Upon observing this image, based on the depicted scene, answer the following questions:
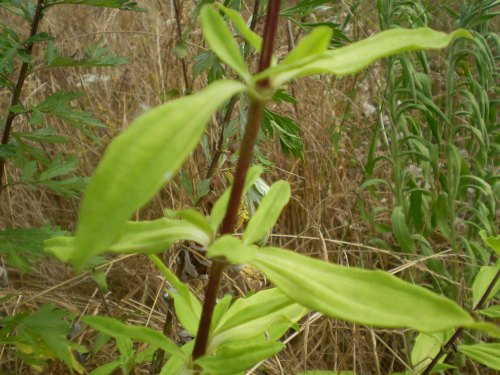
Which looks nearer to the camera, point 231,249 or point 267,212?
point 231,249

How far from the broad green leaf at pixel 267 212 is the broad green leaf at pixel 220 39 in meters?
0.20

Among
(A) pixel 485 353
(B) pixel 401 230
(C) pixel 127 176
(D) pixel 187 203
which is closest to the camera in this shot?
(C) pixel 127 176

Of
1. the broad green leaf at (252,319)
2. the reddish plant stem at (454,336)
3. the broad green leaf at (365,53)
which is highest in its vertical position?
the broad green leaf at (365,53)

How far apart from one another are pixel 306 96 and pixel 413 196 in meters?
0.85

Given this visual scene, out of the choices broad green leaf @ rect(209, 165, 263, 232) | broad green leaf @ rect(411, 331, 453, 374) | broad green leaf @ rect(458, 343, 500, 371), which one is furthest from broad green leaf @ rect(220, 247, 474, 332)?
broad green leaf @ rect(411, 331, 453, 374)

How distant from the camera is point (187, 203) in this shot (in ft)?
6.96

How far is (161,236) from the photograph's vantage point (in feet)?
2.31

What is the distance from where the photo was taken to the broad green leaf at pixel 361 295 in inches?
22.9

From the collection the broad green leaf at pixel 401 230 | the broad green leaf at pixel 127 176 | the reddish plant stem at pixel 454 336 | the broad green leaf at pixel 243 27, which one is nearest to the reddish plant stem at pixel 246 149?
the broad green leaf at pixel 243 27

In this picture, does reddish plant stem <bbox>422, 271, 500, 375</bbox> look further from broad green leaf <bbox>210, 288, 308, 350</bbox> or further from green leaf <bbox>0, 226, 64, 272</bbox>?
green leaf <bbox>0, 226, 64, 272</bbox>

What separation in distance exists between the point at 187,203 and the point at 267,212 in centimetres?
134

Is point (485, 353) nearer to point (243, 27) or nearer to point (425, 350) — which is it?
point (425, 350)

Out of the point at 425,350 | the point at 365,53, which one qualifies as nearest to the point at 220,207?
the point at 365,53

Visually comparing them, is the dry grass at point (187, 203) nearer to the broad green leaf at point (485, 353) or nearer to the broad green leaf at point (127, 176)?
the broad green leaf at point (485, 353)
